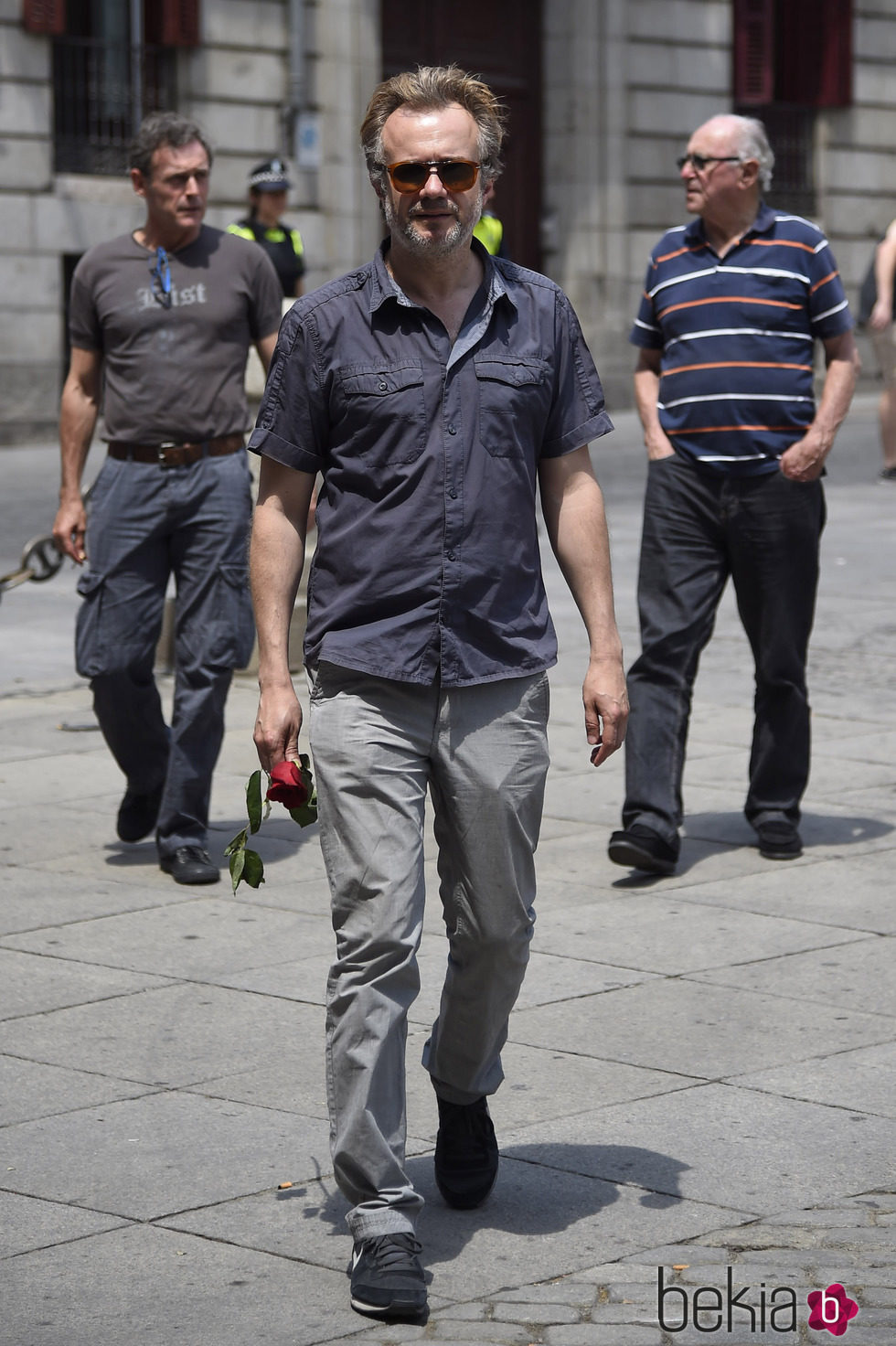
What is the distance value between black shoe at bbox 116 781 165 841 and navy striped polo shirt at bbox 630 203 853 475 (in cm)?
187

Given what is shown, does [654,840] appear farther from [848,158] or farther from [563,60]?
[848,158]

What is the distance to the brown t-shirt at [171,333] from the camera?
6.34 meters

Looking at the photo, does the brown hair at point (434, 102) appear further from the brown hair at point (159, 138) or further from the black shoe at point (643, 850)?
the black shoe at point (643, 850)

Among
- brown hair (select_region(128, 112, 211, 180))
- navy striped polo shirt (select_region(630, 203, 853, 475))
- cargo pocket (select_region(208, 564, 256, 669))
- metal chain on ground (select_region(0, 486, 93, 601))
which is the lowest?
metal chain on ground (select_region(0, 486, 93, 601))

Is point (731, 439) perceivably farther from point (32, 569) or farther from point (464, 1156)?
point (32, 569)

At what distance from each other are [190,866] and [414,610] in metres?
2.68

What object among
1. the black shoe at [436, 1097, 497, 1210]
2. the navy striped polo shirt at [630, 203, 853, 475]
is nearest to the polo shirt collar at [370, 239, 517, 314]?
the black shoe at [436, 1097, 497, 1210]

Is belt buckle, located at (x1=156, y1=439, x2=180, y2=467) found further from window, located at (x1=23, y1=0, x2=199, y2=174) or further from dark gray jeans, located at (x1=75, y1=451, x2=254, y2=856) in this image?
window, located at (x1=23, y1=0, x2=199, y2=174)

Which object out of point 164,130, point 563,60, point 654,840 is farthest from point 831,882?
point 563,60

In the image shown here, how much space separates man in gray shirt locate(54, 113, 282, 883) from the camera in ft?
20.7

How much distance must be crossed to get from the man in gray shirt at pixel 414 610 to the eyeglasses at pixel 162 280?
103 inches

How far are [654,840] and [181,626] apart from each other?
149 cm

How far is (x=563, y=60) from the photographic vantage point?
25.5 m

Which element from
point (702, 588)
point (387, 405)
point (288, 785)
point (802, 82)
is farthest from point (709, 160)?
point (802, 82)
